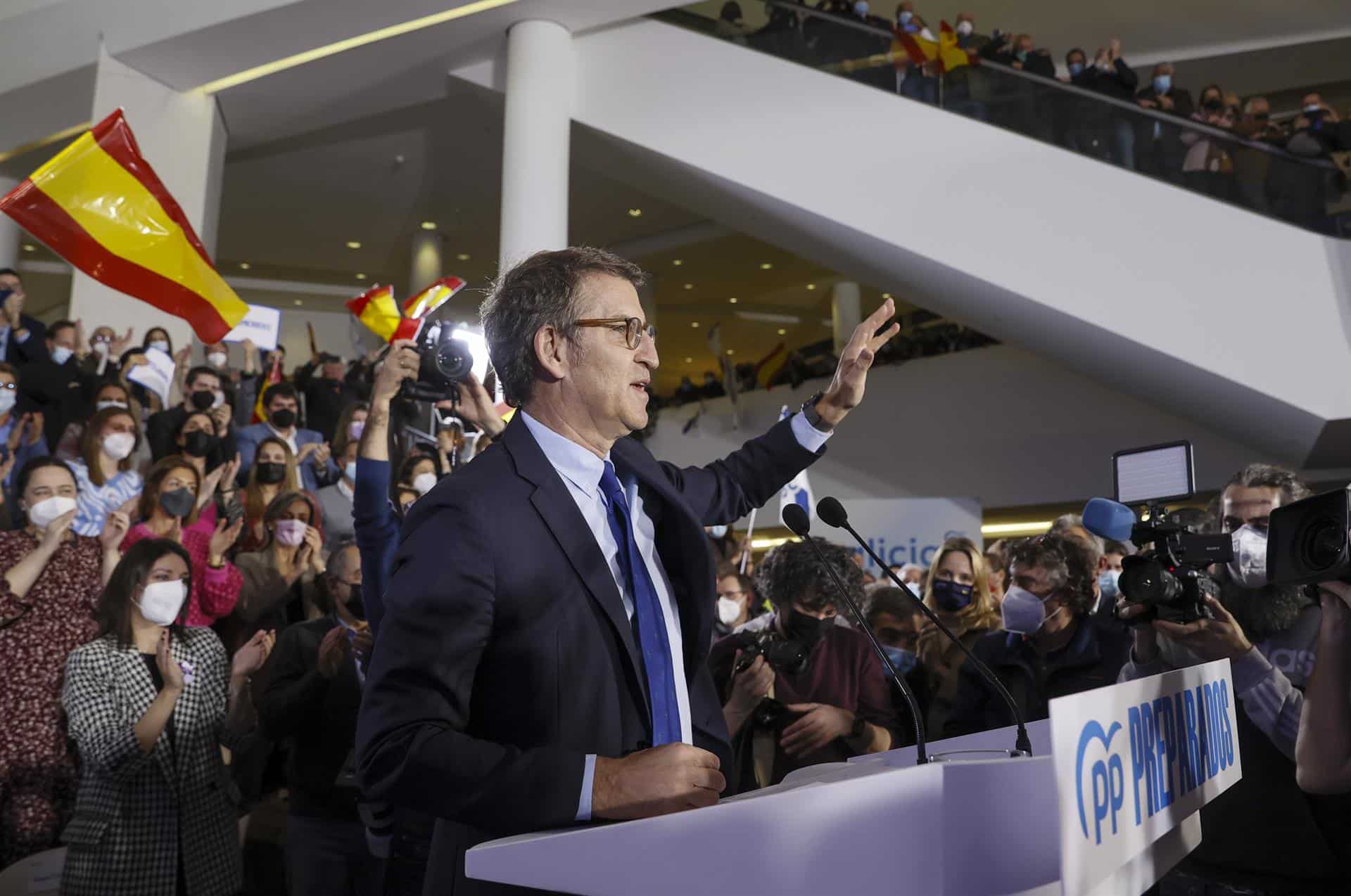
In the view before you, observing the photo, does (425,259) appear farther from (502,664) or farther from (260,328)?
(502,664)

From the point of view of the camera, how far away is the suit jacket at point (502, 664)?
115cm

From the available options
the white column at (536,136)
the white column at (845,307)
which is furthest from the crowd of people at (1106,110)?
the white column at (845,307)

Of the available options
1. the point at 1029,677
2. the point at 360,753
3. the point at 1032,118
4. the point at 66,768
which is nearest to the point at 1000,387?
the point at 1032,118

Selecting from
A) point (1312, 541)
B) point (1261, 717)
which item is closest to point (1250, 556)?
point (1261, 717)

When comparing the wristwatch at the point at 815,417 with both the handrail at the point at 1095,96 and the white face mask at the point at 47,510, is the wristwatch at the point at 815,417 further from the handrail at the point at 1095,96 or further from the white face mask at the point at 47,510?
the handrail at the point at 1095,96

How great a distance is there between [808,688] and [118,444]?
3478 millimetres

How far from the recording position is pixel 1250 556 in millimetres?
2209

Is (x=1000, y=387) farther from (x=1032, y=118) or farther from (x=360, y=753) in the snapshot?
(x=360, y=753)

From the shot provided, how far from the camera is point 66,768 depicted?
3.43 metres

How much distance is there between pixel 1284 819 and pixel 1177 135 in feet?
22.8

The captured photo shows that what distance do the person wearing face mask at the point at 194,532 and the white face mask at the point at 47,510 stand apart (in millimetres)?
256

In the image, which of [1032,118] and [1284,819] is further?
[1032,118]

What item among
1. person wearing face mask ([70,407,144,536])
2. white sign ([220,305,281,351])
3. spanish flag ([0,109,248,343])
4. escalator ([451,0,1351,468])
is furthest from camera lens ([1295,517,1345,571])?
escalator ([451,0,1351,468])

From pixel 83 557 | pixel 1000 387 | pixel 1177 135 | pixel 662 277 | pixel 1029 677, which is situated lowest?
pixel 1029 677
